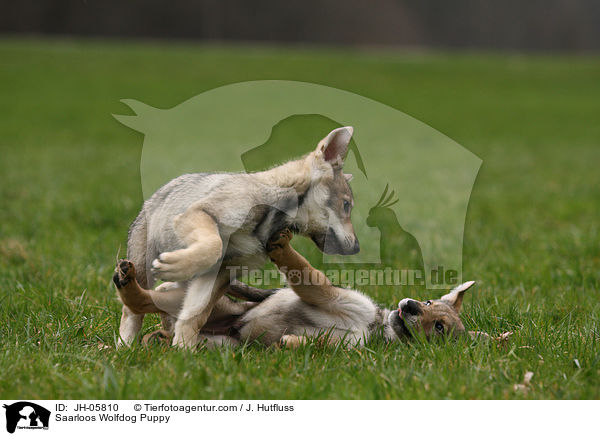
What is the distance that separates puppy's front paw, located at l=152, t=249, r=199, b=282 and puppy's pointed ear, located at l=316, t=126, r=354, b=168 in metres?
0.90

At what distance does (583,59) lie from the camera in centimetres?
3497

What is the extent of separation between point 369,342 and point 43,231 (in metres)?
3.52

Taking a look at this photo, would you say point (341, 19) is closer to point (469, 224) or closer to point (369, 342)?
point (469, 224)

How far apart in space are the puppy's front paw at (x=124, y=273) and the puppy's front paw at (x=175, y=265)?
8.4 inches

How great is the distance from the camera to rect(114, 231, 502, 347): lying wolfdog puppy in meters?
3.06

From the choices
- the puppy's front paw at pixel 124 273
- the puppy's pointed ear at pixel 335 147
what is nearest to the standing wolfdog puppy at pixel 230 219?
the puppy's pointed ear at pixel 335 147

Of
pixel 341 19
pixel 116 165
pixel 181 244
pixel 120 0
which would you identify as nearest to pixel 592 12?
pixel 341 19

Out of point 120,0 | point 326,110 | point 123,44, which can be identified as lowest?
point 326,110

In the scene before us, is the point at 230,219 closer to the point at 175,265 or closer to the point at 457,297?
the point at 175,265
